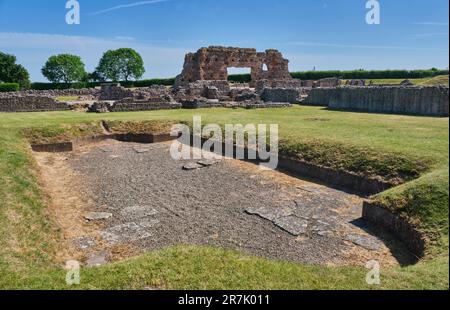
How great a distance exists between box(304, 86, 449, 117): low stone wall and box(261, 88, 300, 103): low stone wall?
9.55 ft

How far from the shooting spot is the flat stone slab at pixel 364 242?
6291mm

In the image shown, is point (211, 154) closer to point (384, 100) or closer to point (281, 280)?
point (281, 280)

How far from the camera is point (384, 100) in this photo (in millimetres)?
18172

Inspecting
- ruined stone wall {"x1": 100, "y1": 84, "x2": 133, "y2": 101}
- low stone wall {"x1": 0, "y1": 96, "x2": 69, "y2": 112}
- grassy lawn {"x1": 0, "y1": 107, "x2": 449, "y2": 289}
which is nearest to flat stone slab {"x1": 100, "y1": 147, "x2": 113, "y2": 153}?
grassy lawn {"x1": 0, "y1": 107, "x2": 449, "y2": 289}

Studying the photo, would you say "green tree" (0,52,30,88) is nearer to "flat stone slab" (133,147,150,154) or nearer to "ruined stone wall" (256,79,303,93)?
"ruined stone wall" (256,79,303,93)

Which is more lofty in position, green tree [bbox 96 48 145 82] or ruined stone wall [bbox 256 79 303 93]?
green tree [bbox 96 48 145 82]

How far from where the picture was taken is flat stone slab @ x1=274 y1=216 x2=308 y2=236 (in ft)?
22.4

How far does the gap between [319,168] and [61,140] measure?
970cm

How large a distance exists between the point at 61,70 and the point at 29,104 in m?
51.6

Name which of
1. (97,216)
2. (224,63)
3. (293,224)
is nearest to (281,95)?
(224,63)
